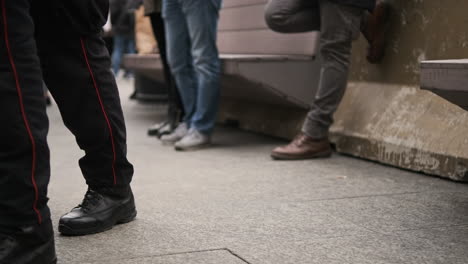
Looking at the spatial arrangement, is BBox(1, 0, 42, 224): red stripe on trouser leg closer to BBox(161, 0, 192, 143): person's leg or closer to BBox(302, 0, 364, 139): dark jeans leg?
BBox(302, 0, 364, 139): dark jeans leg

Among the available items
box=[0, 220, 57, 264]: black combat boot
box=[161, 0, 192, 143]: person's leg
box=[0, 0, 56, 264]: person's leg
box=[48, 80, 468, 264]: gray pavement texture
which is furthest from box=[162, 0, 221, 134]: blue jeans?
box=[0, 220, 57, 264]: black combat boot

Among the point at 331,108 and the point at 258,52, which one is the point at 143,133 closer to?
the point at 258,52

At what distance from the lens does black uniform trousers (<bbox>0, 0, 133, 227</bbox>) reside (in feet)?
5.92

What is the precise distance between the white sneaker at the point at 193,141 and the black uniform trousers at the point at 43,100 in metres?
1.98

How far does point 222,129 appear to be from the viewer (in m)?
5.71

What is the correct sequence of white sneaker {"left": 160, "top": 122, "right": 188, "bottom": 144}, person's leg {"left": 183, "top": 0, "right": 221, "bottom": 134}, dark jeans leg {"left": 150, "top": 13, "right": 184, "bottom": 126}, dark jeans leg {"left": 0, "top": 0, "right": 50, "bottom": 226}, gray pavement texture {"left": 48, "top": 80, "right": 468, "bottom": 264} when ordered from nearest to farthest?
dark jeans leg {"left": 0, "top": 0, "right": 50, "bottom": 226} < gray pavement texture {"left": 48, "top": 80, "right": 468, "bottom": 264} < person's leg {"left": 183, "top": 0, "right": 221, "bottom": 134} < white sneaker {"left": 160, "top": 122, "right": 188, "bottom": 144} < dark jeans leg {"left": 150, "top": 13, "right": 184, "bottom": 126}

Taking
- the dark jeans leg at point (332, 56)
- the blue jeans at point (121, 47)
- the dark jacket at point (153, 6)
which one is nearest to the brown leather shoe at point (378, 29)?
the dark jeans leg at point (332, 56)

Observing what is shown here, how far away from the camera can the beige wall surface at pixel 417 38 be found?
11.5 feet

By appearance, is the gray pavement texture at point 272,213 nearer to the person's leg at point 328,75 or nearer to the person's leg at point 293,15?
the person's leg at point 328,75

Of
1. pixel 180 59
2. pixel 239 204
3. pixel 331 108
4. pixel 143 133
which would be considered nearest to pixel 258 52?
pixel 180 59

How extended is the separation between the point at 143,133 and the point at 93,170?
3.09m

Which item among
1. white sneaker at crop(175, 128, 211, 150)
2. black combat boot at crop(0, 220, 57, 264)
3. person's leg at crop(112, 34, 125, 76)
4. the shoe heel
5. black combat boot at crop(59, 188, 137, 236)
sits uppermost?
black combat boot at crop(0, 220, 57, 264)

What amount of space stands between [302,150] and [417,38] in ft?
2.74

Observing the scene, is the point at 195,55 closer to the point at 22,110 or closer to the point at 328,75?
the point at 328,75
